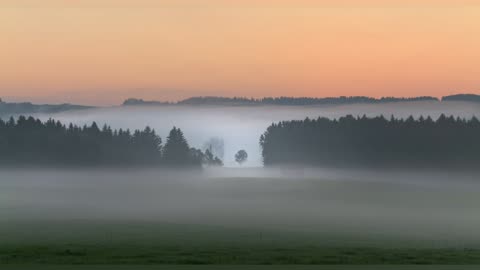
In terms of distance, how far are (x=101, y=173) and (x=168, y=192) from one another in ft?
131

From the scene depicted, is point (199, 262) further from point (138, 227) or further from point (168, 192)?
point (168, 192)

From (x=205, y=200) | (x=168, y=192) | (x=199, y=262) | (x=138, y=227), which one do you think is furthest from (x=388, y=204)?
(x=199, y=262)

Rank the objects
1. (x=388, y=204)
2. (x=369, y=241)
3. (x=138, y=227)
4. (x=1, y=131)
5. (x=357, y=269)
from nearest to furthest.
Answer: (x=357, y=269) < (x=369, y=241) < (x=138, y=227) < (x=388, y=204) < (x=1, y=131)

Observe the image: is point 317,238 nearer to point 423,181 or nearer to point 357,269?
point 357,269

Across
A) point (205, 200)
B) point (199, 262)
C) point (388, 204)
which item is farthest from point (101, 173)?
point (199, 262)

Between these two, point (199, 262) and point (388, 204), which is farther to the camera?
point (388, 204)

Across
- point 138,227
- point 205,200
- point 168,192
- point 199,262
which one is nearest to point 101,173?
point 168,192

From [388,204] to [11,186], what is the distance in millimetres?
75234

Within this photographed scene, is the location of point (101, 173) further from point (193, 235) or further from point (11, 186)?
point (193, 235)

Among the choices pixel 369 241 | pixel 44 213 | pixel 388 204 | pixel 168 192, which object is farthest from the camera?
pixel 168 192

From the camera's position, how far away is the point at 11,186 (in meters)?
168

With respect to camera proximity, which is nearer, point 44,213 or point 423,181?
point 44,213

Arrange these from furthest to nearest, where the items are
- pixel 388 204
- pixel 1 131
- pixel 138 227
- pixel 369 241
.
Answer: pixel 1 131 < pixel 388 204 < pixel 138 227 < pixel 369 241

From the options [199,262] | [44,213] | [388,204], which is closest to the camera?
[199,262]
